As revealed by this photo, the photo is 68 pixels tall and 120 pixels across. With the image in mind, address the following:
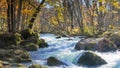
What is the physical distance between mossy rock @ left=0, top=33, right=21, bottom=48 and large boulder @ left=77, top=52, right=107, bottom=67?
6.19m

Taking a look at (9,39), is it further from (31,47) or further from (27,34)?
(27,34)

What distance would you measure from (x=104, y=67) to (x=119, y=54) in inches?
127

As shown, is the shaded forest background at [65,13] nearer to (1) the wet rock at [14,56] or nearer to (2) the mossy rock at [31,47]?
(2) the mossy rock at [31,47]

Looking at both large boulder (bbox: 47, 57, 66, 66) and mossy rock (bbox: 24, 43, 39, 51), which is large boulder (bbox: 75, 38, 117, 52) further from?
large boulder (bbox: 47, 57, 66, 66)

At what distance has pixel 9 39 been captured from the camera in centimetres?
1938

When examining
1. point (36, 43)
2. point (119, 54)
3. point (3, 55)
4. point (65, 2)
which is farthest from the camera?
point (65, 2)

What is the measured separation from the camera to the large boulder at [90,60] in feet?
46.2

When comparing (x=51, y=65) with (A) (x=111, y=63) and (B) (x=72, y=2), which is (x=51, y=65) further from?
(B) (x=72, y=2)

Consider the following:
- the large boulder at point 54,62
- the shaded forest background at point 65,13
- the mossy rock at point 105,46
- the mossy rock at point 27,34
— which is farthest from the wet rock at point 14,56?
the shaded forest background at point 65,13

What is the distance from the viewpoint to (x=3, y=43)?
18750 mm

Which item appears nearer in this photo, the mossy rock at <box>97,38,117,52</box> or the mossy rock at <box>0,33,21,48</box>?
the mossy rock at <box>97,38,117,52</box>

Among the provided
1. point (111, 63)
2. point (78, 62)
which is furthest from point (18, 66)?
point (111, 63)

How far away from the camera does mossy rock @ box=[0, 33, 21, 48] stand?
18.8 m

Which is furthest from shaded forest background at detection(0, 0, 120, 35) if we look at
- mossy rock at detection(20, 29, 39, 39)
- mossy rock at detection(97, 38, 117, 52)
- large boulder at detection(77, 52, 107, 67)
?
large boulder at detection(77, 52, 107, 67)
